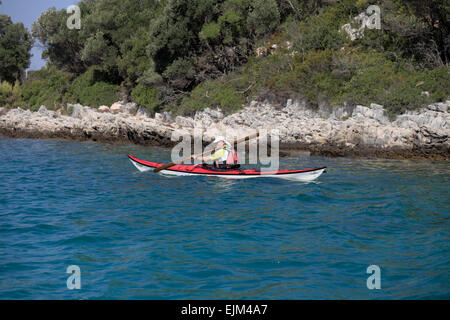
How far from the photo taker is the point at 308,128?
20.7 m

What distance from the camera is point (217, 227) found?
949 centimetres

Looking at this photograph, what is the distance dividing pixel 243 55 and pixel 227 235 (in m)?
23.0

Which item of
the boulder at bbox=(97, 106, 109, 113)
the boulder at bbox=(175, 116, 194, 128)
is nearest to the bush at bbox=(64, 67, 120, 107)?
the boulder at bbox=(97, 106, 109, 113)

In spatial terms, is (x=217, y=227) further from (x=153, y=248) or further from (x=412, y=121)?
(x=412, y=121)

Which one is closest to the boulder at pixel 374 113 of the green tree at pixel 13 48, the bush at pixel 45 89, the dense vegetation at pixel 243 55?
the dense vegetation at pixel 243 55

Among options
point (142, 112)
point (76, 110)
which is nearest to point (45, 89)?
point (76, 110)

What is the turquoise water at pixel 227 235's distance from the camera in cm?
657

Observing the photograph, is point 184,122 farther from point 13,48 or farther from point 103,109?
→ point 13,48

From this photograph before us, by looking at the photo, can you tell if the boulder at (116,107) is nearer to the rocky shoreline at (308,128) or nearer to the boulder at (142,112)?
the boulder at (142,112)

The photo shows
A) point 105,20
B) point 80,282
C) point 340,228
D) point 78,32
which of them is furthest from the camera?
point 78,32

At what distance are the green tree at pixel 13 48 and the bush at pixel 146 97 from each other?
2318cm

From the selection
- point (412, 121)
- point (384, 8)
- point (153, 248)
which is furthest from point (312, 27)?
point (153, 248)

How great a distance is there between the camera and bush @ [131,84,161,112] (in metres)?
30.5

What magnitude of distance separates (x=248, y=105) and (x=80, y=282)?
65.5 feet
